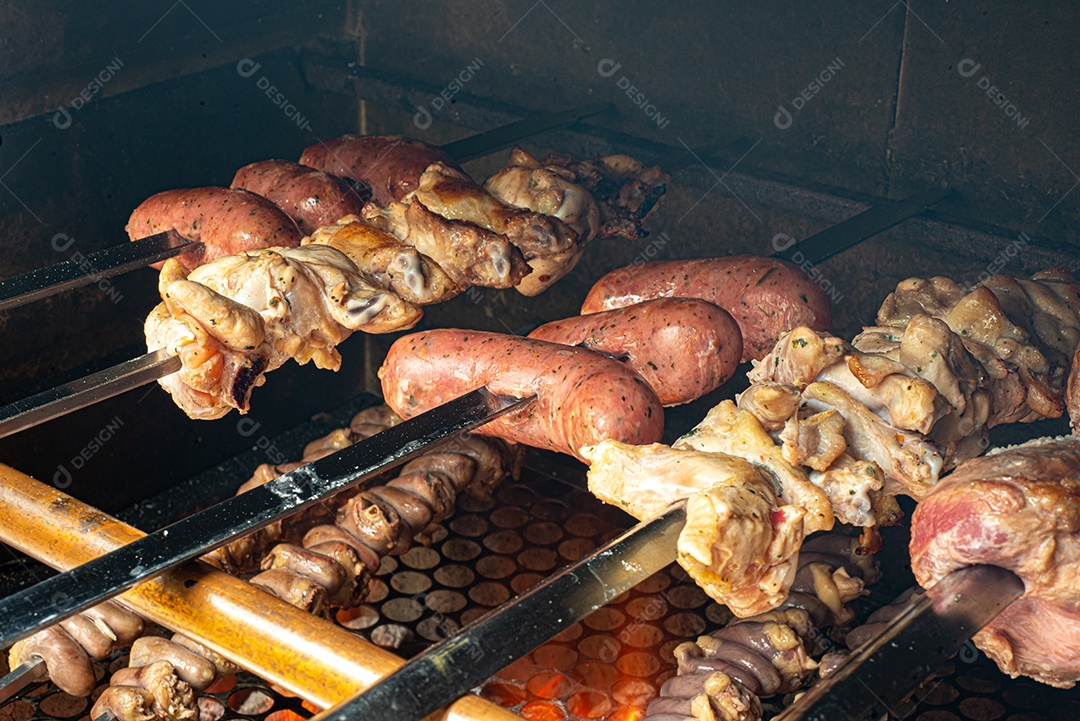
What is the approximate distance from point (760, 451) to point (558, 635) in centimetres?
93

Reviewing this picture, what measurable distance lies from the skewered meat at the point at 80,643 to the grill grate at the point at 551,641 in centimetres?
19

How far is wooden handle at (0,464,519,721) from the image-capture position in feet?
6.66

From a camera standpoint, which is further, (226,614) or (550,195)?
(550,195)

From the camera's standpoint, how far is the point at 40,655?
3.19 metres

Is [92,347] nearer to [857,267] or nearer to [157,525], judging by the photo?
[157,525]

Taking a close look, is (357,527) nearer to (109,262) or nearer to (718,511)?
(109,262)

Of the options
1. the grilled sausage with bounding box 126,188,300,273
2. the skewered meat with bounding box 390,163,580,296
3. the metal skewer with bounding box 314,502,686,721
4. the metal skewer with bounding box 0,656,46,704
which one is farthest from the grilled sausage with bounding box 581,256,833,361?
the metal skewer with bounding box 0,656,46,704

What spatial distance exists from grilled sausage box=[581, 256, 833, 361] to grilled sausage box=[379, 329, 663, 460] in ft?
1.98

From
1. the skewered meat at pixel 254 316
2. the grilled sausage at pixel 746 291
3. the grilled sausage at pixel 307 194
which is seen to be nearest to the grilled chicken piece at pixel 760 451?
the grilled sausage at pixel 746 291

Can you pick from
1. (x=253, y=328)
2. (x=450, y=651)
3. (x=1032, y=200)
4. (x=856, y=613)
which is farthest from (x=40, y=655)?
(x=1032, y=200)

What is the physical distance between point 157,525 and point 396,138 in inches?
84.1

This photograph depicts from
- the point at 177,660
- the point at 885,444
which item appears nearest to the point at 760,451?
the point at 885,444

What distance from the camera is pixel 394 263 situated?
3299 mm

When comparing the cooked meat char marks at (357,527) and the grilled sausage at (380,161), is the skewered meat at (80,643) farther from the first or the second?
the grilled sausage at (380,161)
